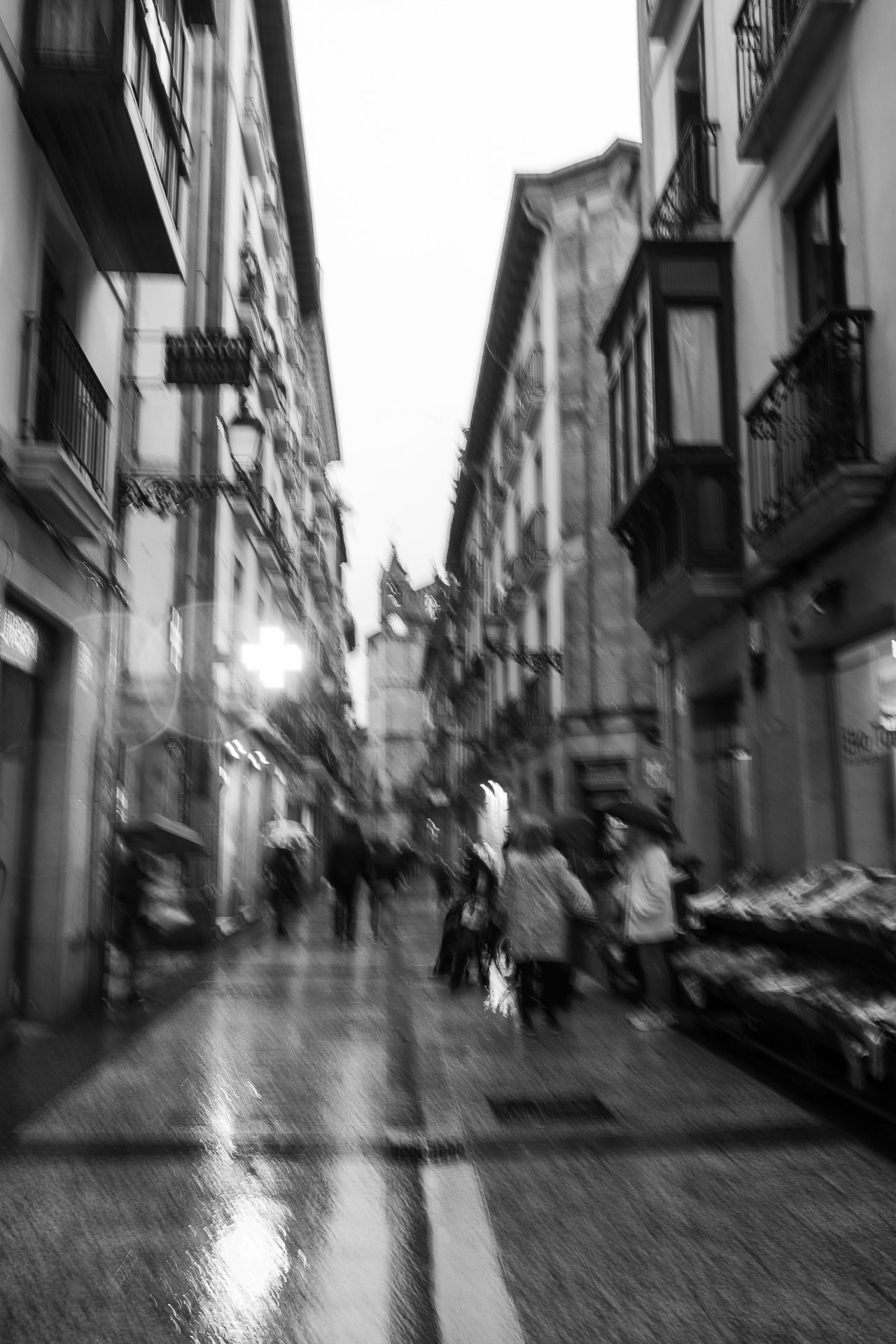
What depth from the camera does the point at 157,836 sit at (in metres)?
11.7

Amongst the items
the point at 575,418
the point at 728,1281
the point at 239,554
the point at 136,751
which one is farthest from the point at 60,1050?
the point at 575,418

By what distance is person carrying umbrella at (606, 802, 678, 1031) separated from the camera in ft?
33.1

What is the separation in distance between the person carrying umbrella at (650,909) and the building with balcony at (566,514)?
9452 millimetres

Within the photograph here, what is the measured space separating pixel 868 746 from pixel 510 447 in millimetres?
Result: 20872

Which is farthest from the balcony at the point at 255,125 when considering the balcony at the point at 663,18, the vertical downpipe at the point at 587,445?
the balcony at the point at 663,18

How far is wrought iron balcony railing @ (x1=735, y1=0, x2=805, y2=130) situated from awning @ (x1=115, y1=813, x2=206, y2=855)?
26.6 ft

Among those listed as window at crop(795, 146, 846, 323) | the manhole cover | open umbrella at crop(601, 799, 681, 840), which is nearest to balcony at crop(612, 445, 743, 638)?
window at crop(795, 146, 846, 323)

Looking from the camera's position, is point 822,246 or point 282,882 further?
point 282,882

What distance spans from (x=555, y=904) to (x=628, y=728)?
13.2m

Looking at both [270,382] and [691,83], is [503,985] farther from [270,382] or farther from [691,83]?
[270,382]

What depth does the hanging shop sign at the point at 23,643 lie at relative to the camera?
9086 mm

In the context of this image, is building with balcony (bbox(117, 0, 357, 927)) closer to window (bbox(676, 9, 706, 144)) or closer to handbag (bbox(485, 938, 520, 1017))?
handbag (bbox(485, 938, 520, 1017))

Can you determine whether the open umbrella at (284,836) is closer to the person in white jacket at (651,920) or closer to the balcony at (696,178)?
the person in white jacket at (651,920)

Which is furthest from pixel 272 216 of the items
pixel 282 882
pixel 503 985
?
pixel 503 985
